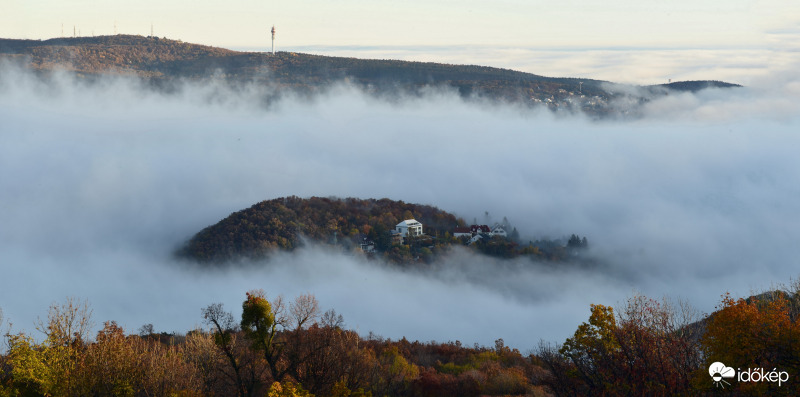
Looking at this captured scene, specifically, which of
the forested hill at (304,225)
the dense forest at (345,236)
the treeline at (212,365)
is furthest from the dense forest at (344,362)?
the forested hill at (304,225)

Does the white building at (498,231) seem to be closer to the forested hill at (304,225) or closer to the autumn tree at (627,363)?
the forested hill at (304,225)

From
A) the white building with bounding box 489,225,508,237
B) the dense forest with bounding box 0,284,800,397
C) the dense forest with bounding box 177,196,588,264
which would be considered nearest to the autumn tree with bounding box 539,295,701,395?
the dense forest with bounding box 0,284,800,397

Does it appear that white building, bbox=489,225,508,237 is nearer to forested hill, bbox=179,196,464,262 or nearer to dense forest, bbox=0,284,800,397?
forested hill, bbox=179,196,464,262

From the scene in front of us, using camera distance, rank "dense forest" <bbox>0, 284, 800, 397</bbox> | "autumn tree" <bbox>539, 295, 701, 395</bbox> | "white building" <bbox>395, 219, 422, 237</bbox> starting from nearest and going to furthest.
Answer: "dense forest" <bbox>0, 284, 800, 397</bbox>
"autumn tree" <bbox>539, 295, 701, 395</bbox>
"white building" <bbox>395, 219, 422, 237</bbox>

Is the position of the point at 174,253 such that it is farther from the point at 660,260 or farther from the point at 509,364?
the point at 509,364

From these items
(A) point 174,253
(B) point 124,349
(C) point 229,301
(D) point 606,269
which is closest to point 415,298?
(C) point 229,301

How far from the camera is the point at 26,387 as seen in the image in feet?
112

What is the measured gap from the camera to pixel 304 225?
172 m

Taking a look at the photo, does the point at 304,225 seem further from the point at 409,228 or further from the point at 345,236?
the point at 409,228

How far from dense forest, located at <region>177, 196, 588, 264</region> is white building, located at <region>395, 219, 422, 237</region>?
5.62ft

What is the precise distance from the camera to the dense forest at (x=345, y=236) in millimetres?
163375

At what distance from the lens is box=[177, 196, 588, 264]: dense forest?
163375 millimetres

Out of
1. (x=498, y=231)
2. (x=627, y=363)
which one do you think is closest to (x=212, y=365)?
(x=627, y=363)

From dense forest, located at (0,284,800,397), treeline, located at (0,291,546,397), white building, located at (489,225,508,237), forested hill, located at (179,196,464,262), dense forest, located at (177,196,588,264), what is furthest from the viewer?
white building, located at (489,225,508,237)
